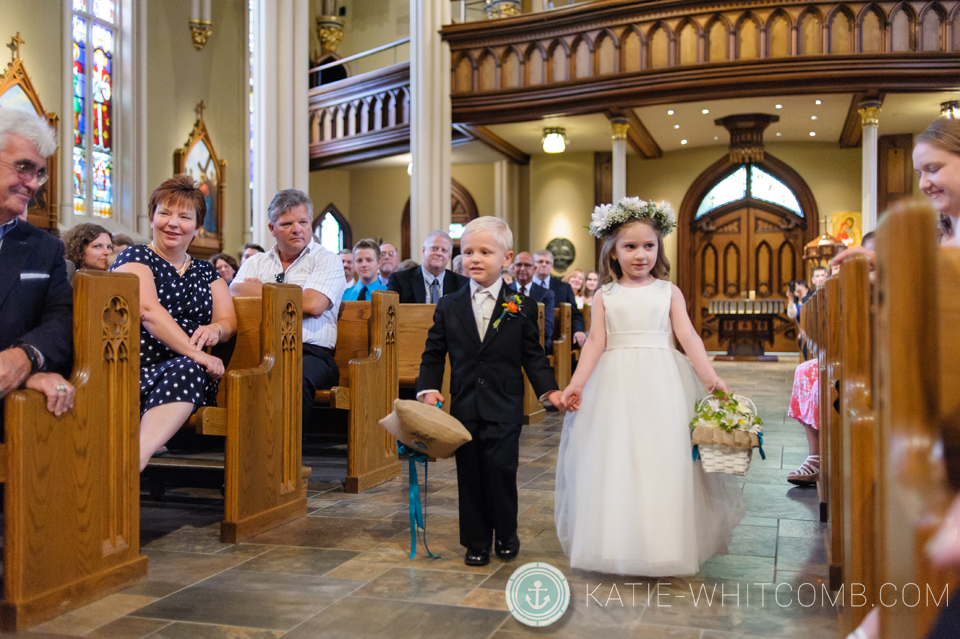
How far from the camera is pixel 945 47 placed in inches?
407

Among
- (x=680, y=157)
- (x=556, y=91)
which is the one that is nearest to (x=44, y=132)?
(x=556, y=91)

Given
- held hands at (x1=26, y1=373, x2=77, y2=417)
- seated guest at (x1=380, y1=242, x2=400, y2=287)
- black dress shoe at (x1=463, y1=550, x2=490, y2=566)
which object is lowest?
black dress shoe at (x1=463, y1=550, x2=490, y2=566)

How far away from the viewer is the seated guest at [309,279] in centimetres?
422

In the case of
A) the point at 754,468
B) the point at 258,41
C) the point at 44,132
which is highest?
the point at 258,41

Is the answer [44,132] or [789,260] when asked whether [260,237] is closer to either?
[44,132]

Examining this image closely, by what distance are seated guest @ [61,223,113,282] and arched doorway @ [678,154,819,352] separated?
12.6 meters

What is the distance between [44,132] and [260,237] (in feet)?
20.6

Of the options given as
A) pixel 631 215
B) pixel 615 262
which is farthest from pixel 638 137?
pixel 631 215

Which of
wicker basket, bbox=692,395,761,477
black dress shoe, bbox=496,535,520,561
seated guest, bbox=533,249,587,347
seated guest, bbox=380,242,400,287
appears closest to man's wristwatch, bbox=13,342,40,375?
black dress shoe, bbox=496,535,520,561

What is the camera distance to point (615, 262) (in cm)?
326

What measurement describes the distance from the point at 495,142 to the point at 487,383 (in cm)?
1186

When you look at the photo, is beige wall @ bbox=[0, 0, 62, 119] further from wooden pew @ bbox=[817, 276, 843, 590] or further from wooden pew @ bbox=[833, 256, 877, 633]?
wooden pew @ bbox=[833, 256, 877, 633]

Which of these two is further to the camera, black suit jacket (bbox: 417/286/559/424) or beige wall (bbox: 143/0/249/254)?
beige wall (bbox: 143/0/249/254)

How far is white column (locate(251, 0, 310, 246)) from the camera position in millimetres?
9141
